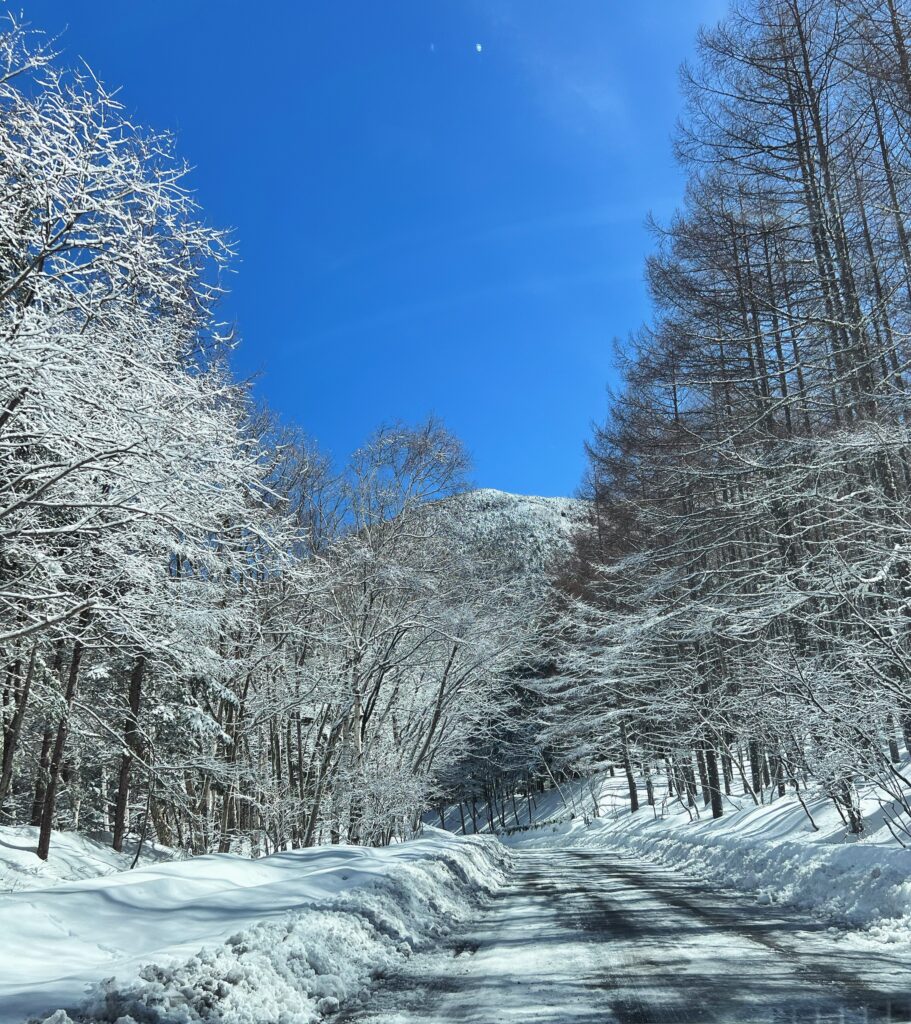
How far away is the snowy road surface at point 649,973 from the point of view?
4645mm

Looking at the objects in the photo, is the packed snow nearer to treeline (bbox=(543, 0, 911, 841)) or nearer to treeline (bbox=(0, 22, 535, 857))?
treeline (bbox=(543, 0, 911, 841))

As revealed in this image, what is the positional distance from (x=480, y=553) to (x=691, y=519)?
10.2 meters

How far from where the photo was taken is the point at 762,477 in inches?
448

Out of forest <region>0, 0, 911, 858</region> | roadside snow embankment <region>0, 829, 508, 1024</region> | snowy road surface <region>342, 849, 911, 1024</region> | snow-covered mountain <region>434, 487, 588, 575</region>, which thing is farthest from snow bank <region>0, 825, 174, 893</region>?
snow-covered mountain <region>434, 487, 588, 575</region>

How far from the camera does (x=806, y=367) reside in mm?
13023

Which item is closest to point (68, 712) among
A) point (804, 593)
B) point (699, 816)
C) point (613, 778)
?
point (804, 593)

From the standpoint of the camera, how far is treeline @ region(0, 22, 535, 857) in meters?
6.37

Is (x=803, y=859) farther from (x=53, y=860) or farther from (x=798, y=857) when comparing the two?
(x=53, y=860)

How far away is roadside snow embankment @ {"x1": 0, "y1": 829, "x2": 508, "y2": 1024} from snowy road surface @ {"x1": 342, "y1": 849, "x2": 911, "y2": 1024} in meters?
0.46

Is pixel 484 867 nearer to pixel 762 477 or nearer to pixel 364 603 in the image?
pixel 364 603

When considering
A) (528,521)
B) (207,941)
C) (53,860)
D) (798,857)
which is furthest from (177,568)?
(528,521)

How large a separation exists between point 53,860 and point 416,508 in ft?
34.4

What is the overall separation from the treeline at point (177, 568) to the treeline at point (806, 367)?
6123 millimetres

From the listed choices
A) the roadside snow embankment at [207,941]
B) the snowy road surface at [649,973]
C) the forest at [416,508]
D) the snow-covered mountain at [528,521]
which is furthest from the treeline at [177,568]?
the snow-covered mountain at [528,521]
